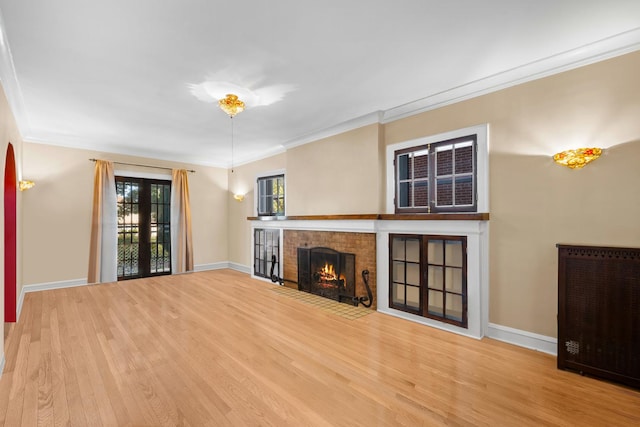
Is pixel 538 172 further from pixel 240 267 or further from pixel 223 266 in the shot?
pixel 223 266

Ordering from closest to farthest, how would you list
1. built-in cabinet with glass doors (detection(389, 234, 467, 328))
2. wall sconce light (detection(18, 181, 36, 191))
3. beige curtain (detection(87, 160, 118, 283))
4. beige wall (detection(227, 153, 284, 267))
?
built-in cabinet with glass doors (detection(389, 234, 467, 328))
wall sconce light (detection(18, 181, 36, 191))
beige curtain (detection(87, 160, 118, 283))
beige wall (detection(227, 153, 284, 267))

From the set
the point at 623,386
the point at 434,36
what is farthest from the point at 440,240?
the point at 434,36

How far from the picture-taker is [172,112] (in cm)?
415

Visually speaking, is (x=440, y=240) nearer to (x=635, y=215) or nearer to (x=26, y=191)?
(x=635, y=215)

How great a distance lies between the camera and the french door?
629 centimetres

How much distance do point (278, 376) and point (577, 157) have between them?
328cm

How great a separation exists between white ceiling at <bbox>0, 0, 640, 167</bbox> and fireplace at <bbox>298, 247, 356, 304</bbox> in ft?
7.27

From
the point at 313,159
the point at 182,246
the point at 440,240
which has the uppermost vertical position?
the point at 313,159

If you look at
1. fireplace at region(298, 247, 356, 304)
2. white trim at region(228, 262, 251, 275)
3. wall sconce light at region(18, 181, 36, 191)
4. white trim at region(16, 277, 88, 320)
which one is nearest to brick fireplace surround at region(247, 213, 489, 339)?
fireplace at region(298, 247, 356, 304)

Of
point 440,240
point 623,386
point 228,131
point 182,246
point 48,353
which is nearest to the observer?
point 623,386

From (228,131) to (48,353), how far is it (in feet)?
12.5

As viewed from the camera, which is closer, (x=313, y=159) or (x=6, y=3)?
(x=6, y=3)

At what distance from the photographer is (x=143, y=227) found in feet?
21.5

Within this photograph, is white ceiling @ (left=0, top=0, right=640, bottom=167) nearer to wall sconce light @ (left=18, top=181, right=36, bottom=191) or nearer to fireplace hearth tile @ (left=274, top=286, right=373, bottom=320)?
wall sconce light @ (left=18, top=181, right=36, bottom=191)
